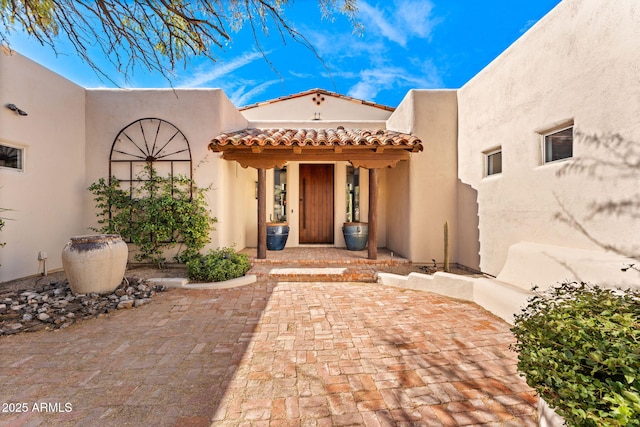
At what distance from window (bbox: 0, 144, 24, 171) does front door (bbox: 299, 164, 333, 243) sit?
263 inches

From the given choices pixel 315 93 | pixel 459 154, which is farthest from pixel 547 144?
pixel 315 93

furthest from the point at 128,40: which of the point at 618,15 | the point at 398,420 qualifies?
the point at 618,15

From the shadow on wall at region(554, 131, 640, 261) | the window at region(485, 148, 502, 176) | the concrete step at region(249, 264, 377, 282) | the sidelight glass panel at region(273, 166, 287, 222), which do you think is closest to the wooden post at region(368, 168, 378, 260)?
the concrete step at region(249, 264, 377, 282)

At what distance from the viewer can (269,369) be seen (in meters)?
2.80

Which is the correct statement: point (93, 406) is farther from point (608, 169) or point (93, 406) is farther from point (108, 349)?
point (608, 169)

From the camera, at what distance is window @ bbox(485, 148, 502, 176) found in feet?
18.8

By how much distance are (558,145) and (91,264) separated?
25.5 feet

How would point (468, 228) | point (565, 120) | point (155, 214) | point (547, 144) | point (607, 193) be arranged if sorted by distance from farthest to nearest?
point (468, 228) → point (155, 214) → point (547, 144) → point (565, 120) → point (607, 193)

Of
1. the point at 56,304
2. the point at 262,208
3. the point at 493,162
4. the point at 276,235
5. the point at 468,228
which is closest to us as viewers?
the point at 56,304

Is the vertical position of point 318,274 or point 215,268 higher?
point 215,268

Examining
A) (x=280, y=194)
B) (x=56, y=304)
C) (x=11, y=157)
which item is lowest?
(x=56, y=304)

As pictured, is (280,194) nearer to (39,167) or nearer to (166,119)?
(166,119)

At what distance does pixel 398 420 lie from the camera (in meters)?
2.12

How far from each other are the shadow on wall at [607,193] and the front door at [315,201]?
641 cm
